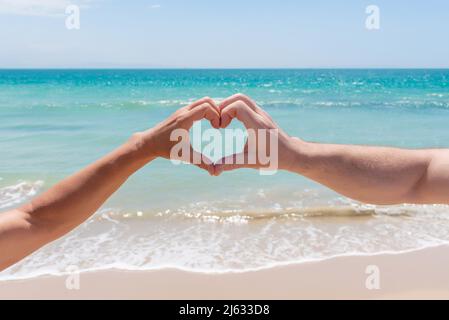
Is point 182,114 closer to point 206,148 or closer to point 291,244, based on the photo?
point 291,244

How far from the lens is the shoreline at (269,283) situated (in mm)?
4660

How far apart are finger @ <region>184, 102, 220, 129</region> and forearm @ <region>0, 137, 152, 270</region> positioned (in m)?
0.21

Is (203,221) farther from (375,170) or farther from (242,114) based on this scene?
(375,170)

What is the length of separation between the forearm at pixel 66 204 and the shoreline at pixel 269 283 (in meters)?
3.03

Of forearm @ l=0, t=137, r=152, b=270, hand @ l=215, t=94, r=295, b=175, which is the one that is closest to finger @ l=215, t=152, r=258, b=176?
hand @ l=215, t=94, r=295, b=175

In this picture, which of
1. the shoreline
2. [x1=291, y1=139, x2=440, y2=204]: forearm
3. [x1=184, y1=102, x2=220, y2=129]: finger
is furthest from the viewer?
the shoreline

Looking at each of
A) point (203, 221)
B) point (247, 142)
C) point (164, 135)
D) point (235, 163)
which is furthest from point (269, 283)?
point (164, 135)

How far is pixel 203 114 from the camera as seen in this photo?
1946mm

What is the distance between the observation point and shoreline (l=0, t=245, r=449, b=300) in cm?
466

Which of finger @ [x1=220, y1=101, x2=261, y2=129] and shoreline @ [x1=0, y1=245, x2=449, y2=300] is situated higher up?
finger @ [x1=220, y1=101, x2=261, y2=129]

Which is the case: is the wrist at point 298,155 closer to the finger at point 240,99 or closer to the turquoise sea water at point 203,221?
the finger at point 240,99

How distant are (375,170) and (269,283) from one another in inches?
133

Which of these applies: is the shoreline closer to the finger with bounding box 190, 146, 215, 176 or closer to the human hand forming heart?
the finger with bounding box 190, 146, 215, 176

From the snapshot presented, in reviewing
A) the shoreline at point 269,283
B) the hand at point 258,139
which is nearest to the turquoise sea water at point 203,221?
the shoreline at point 269,283
